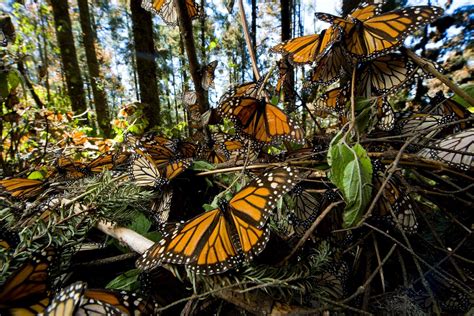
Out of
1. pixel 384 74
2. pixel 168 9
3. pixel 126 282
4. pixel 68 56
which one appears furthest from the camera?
pixel 68 56

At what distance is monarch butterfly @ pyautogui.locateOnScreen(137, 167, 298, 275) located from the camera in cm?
46

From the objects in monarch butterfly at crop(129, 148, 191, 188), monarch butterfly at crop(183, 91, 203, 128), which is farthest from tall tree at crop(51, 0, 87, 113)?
monarch butterfly at crop(129, 148, 191, 188)

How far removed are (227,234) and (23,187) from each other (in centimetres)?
66

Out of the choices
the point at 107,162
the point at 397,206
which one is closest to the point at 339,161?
the point at 397,206

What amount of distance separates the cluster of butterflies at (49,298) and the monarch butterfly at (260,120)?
529mm

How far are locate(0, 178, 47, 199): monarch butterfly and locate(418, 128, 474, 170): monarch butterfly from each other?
1.07 m

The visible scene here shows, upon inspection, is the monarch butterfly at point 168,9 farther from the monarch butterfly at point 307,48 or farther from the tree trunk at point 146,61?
the tree trunk at point 146,61

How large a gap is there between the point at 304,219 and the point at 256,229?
6.3 inches

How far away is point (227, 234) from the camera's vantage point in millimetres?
551

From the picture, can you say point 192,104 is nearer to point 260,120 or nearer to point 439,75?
point 260,120

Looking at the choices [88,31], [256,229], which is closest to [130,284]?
[256,229]

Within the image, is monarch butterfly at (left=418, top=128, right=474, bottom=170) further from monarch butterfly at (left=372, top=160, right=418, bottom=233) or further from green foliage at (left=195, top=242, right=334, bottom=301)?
green foliage at (left=195, top=242, right=334, bottom=301)

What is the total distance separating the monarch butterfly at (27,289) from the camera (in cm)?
39

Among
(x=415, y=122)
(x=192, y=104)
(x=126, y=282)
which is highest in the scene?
(x=192, y=104)
